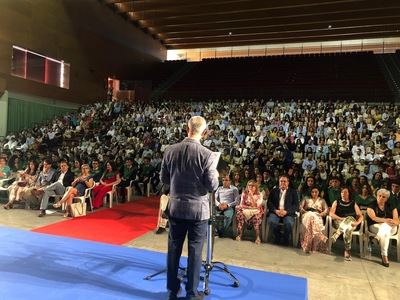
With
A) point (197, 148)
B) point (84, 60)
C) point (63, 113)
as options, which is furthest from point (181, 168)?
point (84, 60)

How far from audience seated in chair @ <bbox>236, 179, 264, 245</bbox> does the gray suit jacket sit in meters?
2.57

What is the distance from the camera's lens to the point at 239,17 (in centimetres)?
1870

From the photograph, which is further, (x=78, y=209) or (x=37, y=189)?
(x=37, y=189)

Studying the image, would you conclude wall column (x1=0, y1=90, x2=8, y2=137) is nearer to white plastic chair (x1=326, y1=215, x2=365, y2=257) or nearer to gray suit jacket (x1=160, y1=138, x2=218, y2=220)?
white plastic chair (x1=326, y1=215, x2=365, y2=257)

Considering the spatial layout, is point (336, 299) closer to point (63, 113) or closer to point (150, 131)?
point (150, 131)

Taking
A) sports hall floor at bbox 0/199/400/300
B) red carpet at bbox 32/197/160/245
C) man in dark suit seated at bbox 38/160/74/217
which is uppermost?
man in dark suit seated at bbox 38/160/74/217

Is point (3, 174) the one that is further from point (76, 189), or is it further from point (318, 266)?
point (318, 266)

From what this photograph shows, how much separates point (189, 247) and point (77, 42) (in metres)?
17.2

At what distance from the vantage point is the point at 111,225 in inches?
224

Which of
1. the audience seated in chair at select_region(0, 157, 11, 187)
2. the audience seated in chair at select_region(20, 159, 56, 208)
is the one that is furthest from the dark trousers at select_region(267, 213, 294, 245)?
the audience seated in chair at select_region(0, 157, 11, 187)

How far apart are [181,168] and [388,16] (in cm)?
1892

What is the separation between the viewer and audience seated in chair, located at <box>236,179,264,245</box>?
16.9ft

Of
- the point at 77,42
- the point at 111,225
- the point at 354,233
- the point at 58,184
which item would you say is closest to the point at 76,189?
the point at 58,184

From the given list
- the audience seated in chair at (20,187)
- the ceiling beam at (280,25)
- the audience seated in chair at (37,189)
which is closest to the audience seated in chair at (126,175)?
Result: the audience seated in chair at (37,189)
